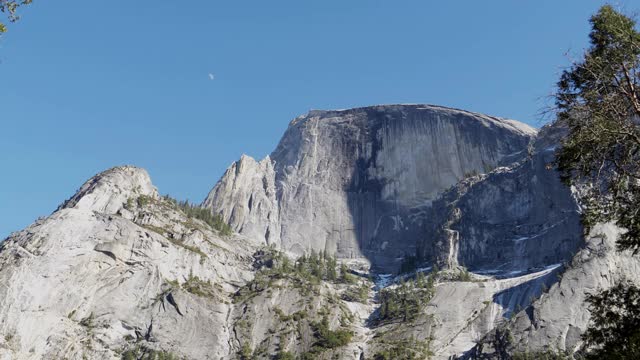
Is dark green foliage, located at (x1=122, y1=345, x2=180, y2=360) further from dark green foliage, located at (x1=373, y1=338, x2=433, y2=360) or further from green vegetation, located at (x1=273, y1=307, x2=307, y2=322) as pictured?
dark green foliage, located at (x1=373, y1=338, x2=433, y2=360)

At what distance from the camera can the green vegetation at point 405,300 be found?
161000 millimetres

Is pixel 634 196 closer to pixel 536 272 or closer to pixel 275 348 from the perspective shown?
pixel 275 348

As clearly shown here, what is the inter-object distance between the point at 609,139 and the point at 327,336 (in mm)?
129583

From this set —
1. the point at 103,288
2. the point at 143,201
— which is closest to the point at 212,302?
the point at 103,288

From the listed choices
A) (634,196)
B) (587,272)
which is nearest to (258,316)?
(587,272)

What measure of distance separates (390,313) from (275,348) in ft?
110

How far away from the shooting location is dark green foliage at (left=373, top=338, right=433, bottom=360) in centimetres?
13675

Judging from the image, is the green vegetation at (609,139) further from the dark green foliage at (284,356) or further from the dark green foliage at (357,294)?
the dark green foliage at (357,294)

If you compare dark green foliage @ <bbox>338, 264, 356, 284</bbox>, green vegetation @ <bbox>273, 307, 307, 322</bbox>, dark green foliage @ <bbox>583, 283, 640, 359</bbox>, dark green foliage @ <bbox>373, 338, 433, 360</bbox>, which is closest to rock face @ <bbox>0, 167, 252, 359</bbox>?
green vegetation @ <bbox>273, 307, 307, 322</bbox>

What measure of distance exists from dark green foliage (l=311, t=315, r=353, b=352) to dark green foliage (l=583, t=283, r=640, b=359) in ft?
392

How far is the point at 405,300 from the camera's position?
167 meters

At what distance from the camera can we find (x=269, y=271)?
183m

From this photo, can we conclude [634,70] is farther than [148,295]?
No

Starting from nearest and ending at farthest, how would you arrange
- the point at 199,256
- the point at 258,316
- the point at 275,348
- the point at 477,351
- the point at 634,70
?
the point at 634,70, the point at 477,351, the point at 275,348, the point at 258,316, the point at 199,256
